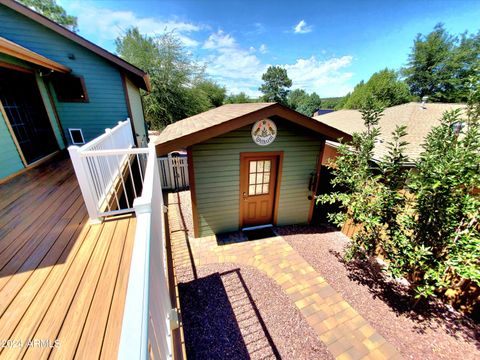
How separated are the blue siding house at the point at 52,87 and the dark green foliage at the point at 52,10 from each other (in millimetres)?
23984

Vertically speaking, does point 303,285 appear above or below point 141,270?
below

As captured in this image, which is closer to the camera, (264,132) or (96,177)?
(96,177)

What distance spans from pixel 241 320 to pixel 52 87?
8.81 m

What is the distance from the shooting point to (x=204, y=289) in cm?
379

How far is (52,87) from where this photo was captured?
246 inches

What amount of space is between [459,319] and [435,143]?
336cm

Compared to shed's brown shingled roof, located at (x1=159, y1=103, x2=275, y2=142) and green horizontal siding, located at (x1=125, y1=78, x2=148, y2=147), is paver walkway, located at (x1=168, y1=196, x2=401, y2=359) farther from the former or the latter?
green horizontal siding, located at (x1=125, y1=78, x2=148, y2=147)

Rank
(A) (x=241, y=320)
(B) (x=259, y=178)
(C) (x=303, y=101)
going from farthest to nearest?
(C) (x=303, y=101)
(B) (x=259, y=178)
(A) (x=241, y=320)

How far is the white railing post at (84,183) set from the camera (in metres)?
2.43

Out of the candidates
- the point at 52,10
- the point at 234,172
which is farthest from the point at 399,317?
the point at 52,10

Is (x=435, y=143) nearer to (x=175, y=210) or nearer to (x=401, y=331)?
(x=401, y=331)

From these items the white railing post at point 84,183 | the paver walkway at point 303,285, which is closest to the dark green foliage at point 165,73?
the paver walkway at point 303,285

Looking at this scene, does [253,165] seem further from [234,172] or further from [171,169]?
[171,169]

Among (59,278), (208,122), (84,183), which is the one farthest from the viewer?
(208,122)
